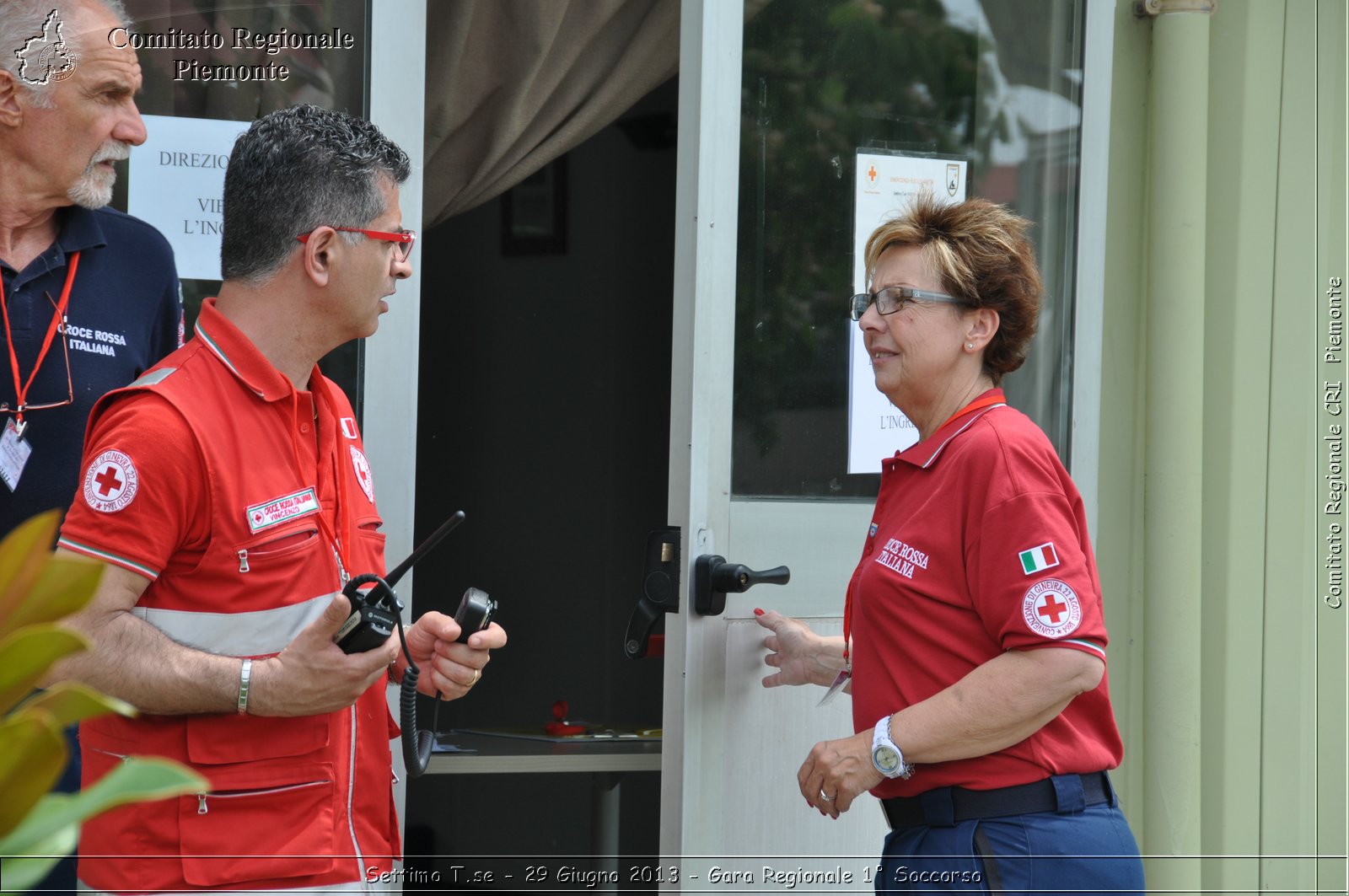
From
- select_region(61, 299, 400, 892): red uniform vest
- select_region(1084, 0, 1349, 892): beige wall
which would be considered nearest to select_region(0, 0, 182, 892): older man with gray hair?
select_region(61, 299, 400, 892): red uniform vest

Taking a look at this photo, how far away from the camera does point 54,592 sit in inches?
19.0

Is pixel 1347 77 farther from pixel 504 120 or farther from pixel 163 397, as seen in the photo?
pixel 163 397

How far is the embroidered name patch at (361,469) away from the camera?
1935mm

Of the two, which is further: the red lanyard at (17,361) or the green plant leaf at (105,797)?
the red lanyard at (17,361)

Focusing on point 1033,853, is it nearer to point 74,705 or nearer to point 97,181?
point 74,705

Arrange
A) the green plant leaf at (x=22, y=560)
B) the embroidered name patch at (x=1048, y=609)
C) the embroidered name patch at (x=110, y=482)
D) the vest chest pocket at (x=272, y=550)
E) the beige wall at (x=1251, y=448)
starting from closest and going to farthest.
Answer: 1. the green plant leaf at (x=22, y=560)
2. the embroidered name patch at (x=110, y=482)
3. the vest chest pocket at (x=272, y=550)
4. the embroidered name patch at (x=1048, y=609)
5. the beige wall at (x=1251, y=448)

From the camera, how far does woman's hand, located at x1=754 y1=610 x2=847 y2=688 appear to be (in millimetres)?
2383

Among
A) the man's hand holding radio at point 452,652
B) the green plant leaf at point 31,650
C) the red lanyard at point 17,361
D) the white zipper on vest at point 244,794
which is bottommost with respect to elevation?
the white zipper on vest at point 244,794

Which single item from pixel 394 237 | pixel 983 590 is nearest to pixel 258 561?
pixel 394 237

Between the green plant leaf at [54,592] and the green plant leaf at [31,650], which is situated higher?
the green plant leaf at [54,592]

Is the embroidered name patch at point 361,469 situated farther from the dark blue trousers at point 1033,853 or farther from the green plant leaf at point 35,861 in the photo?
the green plant leaf at point 35,861

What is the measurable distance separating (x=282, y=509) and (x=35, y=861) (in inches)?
47.8
